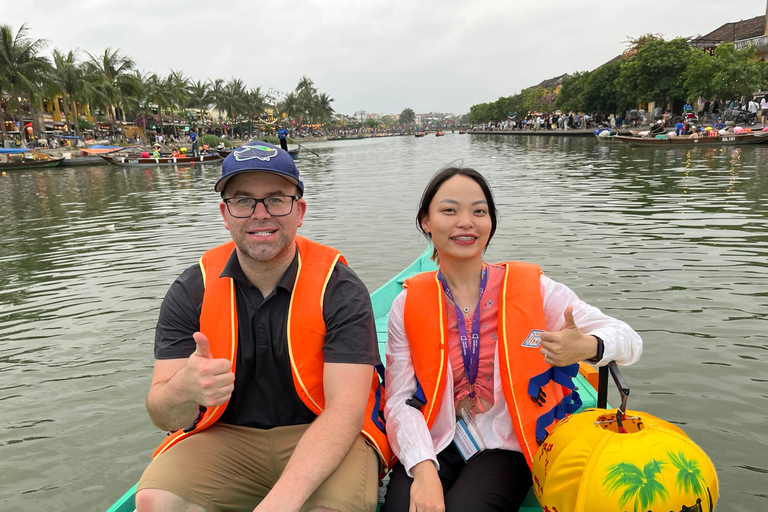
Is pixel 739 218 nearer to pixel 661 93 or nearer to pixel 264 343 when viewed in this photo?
pixel 264 343

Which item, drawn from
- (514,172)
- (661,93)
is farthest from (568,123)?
(514,172)

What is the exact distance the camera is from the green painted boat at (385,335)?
2434 millimetres

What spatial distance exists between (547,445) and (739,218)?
34.1 ft

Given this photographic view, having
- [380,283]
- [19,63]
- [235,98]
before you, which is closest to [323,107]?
[235,98]

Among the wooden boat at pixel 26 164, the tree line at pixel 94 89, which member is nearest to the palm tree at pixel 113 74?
the tree line at pixel 94 89

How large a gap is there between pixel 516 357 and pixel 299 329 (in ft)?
3.21

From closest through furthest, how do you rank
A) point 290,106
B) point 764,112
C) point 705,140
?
1. point 705,140
2. point 764,112
3. point 290,106

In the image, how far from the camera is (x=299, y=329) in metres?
2.25

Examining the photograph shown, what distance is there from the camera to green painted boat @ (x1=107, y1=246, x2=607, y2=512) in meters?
2.43

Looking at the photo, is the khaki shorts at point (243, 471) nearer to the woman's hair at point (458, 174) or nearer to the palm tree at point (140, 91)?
the woman's hair at point (458, 174)

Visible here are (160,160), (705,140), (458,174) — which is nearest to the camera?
(458,174)

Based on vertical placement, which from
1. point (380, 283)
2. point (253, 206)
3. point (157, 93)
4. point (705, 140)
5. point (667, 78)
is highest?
point (157, 93)

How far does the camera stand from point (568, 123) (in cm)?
5903

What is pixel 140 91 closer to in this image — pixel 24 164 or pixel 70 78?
pixel 70 78
